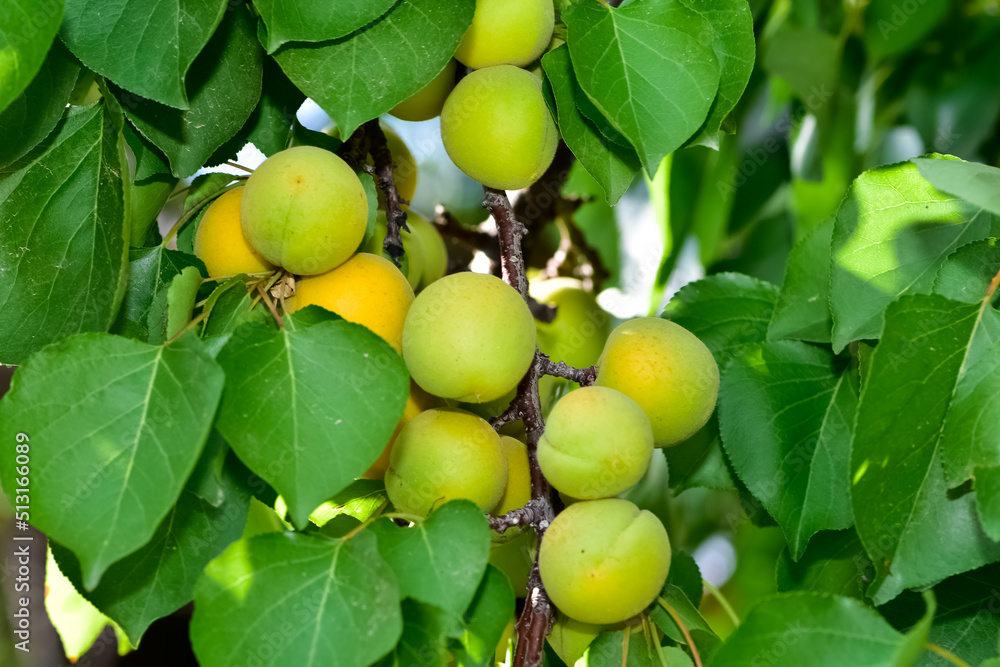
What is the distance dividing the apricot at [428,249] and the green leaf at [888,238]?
38 cm

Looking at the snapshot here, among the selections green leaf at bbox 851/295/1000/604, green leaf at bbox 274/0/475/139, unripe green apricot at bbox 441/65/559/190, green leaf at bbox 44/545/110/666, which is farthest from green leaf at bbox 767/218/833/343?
green leaf at bbox 44/545/110/666

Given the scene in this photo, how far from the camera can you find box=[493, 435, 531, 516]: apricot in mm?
667

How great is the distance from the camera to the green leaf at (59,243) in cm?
63

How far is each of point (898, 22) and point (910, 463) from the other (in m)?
1.07

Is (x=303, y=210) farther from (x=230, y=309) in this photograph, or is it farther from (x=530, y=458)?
(x=530, y=458)

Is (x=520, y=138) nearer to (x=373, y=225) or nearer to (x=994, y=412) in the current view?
(x=373, y=225)

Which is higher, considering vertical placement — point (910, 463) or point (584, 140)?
point (584, 140)

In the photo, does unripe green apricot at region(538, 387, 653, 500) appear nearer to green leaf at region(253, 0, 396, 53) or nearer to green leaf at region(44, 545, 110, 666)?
green leaf at region(253, 0, 396, 53)

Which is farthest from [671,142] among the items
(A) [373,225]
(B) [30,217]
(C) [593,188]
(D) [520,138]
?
(C) [593,188]

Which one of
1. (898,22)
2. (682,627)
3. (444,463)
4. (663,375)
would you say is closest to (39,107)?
(444,463)

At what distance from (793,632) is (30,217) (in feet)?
2.01

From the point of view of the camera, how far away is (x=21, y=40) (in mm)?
532

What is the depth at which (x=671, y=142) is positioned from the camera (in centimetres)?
60

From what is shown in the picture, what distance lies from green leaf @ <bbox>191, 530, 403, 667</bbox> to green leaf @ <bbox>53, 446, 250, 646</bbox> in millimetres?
62
